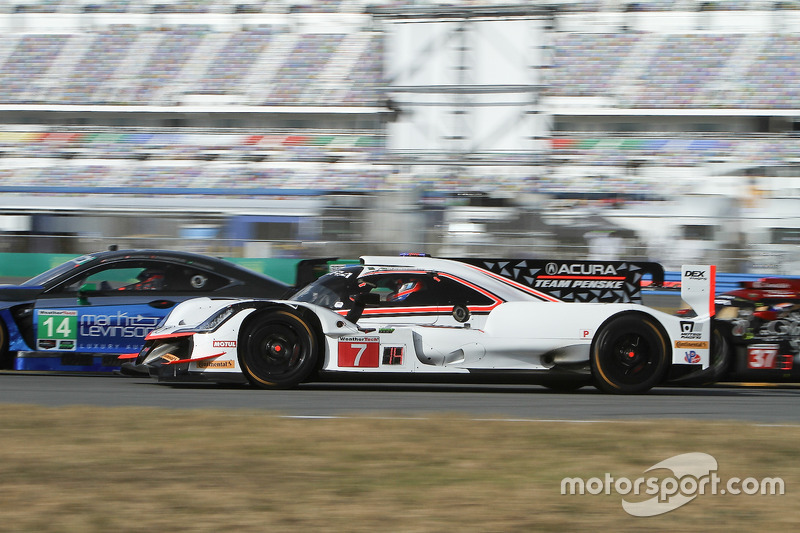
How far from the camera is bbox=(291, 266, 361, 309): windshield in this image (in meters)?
7.67

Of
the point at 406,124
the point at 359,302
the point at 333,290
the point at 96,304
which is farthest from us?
the point at 406,124

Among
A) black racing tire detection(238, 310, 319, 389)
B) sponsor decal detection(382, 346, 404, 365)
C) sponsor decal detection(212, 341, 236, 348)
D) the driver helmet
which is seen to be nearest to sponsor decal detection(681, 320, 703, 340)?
the driver helmet

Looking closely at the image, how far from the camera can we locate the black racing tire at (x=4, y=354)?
828 cm

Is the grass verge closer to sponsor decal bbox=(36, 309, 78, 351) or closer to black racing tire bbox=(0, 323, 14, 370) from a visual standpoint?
sponsor decal bbox=(36, 309, 78, 351)

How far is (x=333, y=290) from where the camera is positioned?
776cm

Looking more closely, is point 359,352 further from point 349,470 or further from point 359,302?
point 349,470

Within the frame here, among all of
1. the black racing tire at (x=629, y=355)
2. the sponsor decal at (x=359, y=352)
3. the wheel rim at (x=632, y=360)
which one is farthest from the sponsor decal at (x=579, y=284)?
the sponsor decal at (x=359, y=352)

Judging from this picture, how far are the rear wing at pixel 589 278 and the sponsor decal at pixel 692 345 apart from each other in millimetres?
469

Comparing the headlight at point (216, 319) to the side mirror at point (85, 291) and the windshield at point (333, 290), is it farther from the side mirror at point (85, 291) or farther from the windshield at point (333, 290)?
the side mirror at point (85, 291)

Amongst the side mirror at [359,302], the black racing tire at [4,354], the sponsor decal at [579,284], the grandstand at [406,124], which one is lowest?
the black racing tire at [4,354]

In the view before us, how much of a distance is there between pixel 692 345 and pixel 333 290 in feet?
9.63

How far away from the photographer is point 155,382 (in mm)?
8156

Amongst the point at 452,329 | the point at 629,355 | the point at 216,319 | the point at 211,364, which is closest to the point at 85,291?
the point at 216,319

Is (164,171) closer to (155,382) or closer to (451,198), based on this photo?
(451,198)
